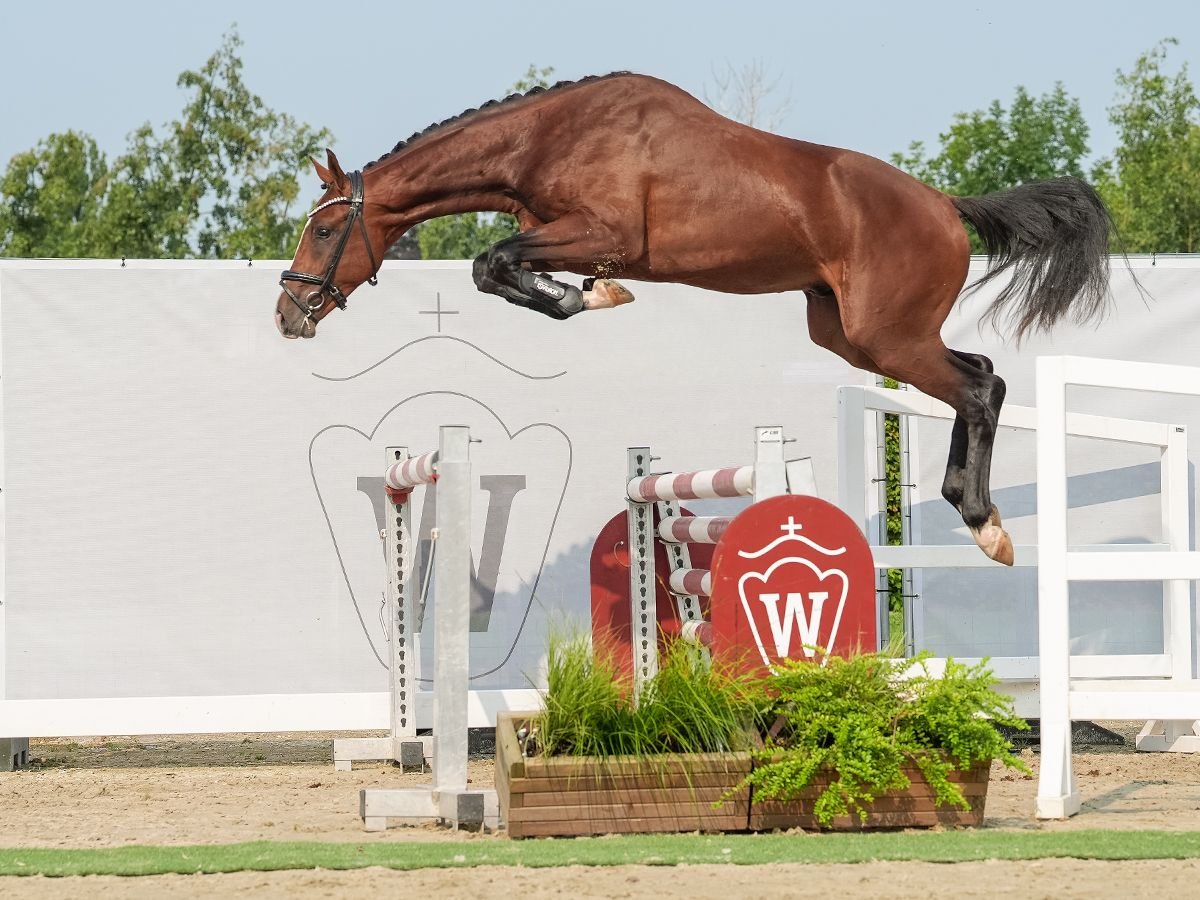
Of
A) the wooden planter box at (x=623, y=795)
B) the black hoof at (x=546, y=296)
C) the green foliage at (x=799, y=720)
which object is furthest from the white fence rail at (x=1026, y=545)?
the black hoof at (x=546, y=296)

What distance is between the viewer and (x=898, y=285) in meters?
4.37

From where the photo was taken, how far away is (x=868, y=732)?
12.0 ft

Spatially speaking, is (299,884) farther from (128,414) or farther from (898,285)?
(128,414)

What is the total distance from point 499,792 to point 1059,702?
59.3 inches

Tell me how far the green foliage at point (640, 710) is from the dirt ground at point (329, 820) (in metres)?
0.33

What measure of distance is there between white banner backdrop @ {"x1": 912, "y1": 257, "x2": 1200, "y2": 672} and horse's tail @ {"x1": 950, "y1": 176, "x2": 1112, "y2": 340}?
4.62ft

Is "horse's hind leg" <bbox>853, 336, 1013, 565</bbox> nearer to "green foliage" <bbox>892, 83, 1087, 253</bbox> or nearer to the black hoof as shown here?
the black hoof

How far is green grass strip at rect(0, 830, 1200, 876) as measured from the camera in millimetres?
3209

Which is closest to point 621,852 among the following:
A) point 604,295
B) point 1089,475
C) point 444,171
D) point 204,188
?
point 604,295

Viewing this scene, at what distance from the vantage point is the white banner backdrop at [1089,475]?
20.2 ft

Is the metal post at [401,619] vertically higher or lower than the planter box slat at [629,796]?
higher

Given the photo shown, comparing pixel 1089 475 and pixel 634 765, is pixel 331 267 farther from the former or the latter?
pixel 1089 475

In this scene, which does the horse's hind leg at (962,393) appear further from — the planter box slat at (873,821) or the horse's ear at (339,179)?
the horse's ear at (339,179)

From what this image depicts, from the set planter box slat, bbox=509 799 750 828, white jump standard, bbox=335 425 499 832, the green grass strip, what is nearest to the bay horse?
white jump standard, bbox=335 425 499 832
